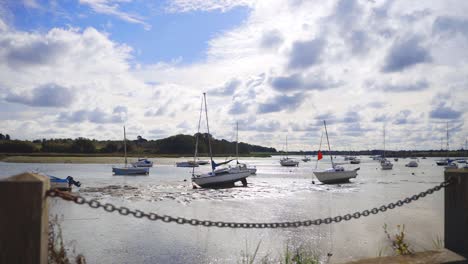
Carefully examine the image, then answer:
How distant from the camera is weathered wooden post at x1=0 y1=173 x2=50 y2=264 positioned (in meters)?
3.25

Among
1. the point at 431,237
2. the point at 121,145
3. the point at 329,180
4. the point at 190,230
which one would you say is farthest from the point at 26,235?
the point at 121,145

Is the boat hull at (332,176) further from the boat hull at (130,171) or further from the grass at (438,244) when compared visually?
the grass at (438,244)

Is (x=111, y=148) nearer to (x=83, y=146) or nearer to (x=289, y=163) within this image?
(x=83, y=146)

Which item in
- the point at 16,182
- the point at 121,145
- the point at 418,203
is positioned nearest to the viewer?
the point at 16,182

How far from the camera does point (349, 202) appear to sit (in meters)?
27.5

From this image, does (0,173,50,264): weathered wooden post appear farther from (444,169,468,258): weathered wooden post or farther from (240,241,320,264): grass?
(444,169,468,258): weathered wooden post

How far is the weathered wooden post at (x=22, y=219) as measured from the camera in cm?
325

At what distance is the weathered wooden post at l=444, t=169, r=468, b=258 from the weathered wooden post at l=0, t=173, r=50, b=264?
14.4 feet

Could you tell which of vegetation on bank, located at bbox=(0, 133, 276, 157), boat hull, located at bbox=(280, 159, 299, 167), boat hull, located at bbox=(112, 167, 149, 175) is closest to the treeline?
vegetation on bank, located at bbox=(0, 133, 276, 157)

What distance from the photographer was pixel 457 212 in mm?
4680

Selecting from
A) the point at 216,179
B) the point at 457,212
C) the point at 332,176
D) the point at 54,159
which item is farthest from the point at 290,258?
the point at 54,159

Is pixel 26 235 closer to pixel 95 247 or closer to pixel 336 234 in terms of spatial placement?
pixel 95 247

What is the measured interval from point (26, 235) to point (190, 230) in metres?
13.3

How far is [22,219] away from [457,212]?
4.59 metres
